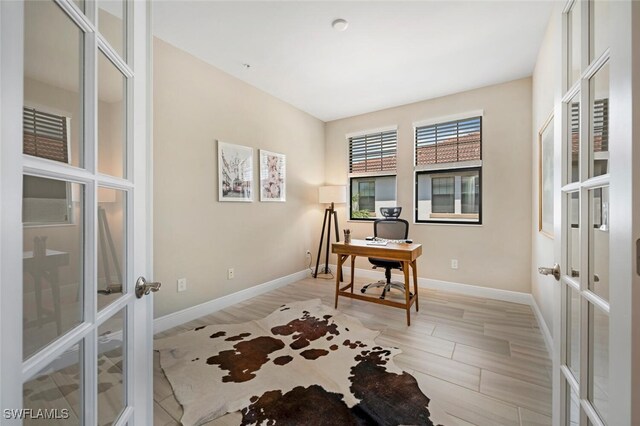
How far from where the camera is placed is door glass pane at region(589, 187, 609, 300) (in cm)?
71

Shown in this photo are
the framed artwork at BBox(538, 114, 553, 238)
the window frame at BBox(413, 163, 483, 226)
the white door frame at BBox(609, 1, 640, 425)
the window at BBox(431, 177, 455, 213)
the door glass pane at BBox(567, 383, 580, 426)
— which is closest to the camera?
the white door frame at BBox(609, 1, 640, 425)

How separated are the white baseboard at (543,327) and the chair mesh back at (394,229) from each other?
1.53 m

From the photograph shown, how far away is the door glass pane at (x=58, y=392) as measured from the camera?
1.58 feet

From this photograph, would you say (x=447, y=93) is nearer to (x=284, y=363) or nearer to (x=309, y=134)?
(x=309, y=134)

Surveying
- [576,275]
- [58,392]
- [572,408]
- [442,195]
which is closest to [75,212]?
[58,392]

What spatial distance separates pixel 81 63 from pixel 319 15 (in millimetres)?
2064

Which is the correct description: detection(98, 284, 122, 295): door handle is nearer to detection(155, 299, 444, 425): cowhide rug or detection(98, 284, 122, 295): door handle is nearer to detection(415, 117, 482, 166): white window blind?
detection(155, 299, 444, 425): cowhide rug

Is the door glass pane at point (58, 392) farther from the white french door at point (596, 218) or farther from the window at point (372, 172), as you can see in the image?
the window at point (372, 172)

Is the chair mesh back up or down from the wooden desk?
up

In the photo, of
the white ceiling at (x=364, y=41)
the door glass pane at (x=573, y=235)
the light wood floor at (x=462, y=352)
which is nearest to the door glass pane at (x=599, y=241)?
the door glass pane at (x=573, y=235)

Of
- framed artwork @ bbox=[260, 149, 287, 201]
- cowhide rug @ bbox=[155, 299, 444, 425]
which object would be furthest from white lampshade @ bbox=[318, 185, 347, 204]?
cowhide rug @ bbox=[155, 299, 444, 425]

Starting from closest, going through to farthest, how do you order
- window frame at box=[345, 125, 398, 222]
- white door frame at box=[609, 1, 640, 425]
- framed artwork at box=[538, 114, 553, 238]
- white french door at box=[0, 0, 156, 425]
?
white french door at box=[0, 0, 156, 425] < white door frame at box=[609, 1, 640, 425] < framed artwork at box=[538, 114, 553, 238] < window frame at box=[345, 125, 398, 222]

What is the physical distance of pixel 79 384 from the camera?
63 cm

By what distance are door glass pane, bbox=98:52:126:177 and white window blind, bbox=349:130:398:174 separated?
3806 millimetres
